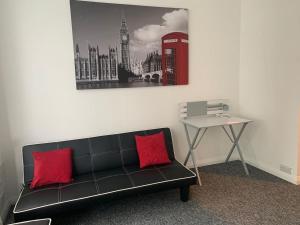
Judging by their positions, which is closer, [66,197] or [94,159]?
[66,197]

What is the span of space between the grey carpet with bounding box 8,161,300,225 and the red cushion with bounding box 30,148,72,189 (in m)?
0.39

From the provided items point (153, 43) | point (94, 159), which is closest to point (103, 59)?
point (153, 43)

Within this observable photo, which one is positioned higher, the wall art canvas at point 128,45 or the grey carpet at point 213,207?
the wall art canvas at point 128,45

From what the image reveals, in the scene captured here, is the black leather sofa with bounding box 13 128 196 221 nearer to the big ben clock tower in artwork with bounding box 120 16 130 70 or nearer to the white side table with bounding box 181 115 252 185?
the white side table with bounding box 181 115 252 185

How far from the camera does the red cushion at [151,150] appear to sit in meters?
2.82

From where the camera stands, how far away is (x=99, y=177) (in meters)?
2.60

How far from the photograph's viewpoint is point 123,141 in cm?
293

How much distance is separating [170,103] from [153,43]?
82cm

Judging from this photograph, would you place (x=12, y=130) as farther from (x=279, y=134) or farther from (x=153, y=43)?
(x=279, y=134)

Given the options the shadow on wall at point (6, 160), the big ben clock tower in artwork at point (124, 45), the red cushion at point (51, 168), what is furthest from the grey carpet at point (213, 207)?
the big ben clock tower in artwork at point (124, 45)

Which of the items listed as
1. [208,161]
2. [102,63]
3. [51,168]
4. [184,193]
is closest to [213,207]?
[184,193]

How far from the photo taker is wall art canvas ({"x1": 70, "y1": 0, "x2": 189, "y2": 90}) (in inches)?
110

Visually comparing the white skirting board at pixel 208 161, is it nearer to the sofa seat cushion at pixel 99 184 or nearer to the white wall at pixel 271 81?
the white wall at pixel 271 81

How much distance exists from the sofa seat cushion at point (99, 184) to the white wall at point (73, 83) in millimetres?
584
